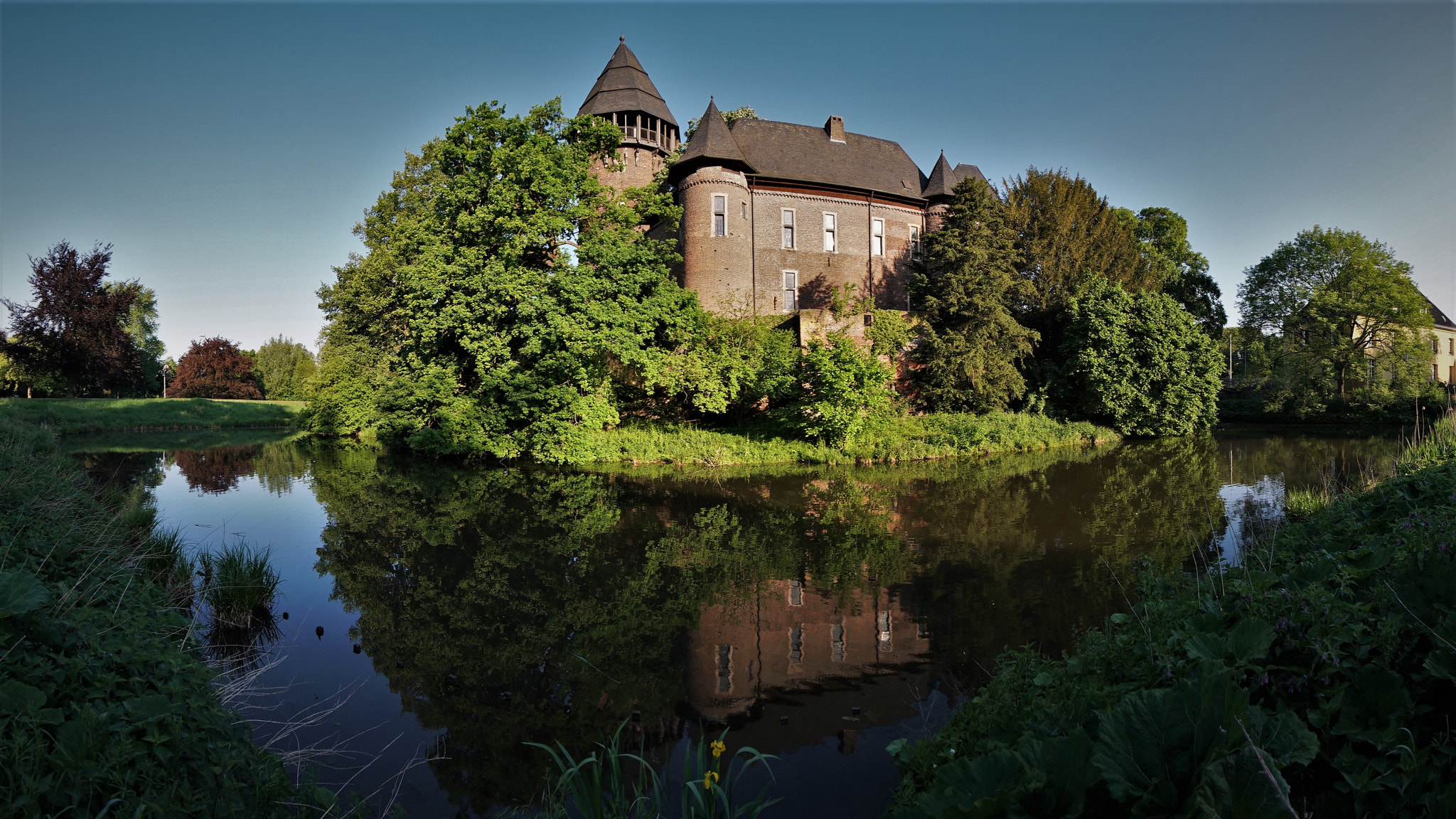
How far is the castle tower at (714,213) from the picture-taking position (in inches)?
1057

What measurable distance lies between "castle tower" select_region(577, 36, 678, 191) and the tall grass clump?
23.0 m

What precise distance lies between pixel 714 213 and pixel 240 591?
76.3 ft

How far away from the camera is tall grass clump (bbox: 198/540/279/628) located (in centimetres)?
669

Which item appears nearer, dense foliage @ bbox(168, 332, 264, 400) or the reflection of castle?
the reflection of castle

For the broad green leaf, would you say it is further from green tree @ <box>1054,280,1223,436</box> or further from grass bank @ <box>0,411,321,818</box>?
green tree @ <box>1054,280,1223,436</box>

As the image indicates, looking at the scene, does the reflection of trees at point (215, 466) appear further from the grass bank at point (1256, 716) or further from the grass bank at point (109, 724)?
the grass bank at point (1256, 716)

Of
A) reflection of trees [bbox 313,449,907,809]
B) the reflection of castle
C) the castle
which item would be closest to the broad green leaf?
reflection of trees [bbox 313,449,907,809]

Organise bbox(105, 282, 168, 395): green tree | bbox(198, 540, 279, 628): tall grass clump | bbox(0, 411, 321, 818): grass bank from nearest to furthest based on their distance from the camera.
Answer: bbox(0, 411, 321, 818): grass bank < bbox(198, 540, 279, 628): tall grass clump < bbox(105, 282, 168, 395): green tree

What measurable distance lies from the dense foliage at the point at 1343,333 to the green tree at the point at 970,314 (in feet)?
51.4

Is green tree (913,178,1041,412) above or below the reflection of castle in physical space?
above

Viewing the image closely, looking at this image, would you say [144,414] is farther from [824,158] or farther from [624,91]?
[824,158]

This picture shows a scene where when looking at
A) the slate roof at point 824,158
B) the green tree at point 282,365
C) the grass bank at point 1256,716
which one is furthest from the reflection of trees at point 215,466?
the green tree at point 282,365

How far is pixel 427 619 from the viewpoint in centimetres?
685

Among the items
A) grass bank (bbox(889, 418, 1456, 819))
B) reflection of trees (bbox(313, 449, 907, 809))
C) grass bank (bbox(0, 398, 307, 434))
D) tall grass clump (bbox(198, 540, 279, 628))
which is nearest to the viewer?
grass bank (bbox(889, 418, 1456, 819))
